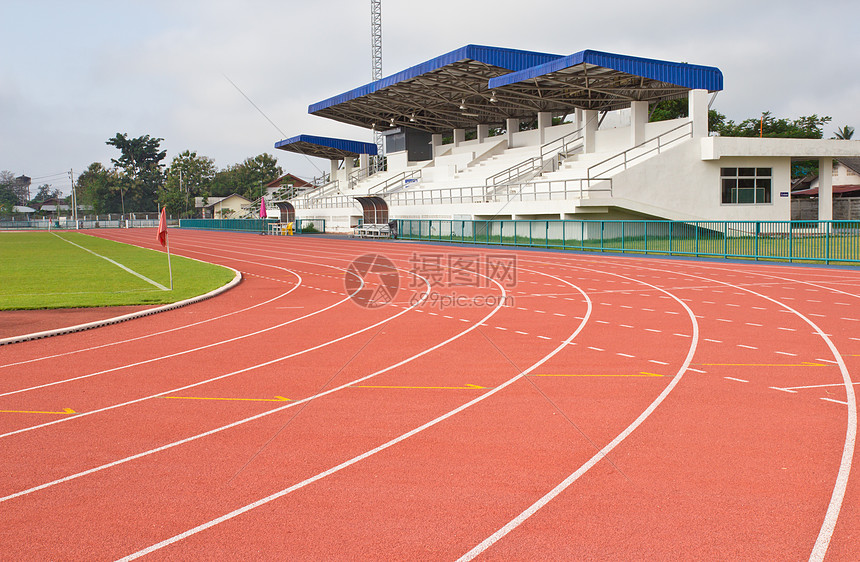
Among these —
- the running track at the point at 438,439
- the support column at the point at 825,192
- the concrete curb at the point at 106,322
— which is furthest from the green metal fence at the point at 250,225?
the running track at the point at 438,439

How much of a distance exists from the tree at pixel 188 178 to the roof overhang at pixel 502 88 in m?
59.6

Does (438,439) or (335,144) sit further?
(335,144)

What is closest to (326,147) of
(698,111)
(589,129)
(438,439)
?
(589,129)

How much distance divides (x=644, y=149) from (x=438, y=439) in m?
36.3

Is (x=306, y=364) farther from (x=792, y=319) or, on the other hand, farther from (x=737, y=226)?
(x=737, y=226)

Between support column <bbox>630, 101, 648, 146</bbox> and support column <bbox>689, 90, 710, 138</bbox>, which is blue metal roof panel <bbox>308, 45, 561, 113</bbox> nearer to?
support column <bbox>630, 101, 648, 146</bbox>

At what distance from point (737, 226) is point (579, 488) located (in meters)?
25.4

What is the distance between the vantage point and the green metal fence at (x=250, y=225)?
216ft

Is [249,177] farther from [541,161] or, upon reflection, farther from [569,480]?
[569,480]

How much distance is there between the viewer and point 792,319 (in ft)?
41.9

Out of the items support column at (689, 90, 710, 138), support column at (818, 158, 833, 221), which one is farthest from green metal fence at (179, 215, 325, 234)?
support column at (818, 158, 833, 221)

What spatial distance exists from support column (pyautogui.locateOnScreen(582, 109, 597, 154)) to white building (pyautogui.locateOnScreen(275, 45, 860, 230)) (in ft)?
0.34
